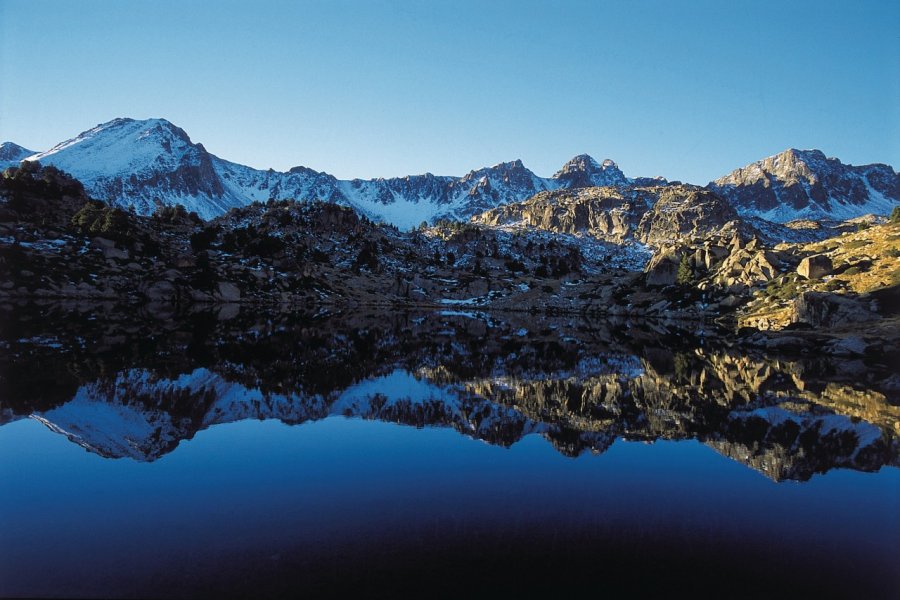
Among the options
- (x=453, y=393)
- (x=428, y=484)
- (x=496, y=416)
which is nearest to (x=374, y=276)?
(x=453, y=393)

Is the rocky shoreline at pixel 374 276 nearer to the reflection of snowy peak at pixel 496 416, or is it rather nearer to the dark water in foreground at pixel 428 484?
the reflection of snowy peak at pixel 496 416

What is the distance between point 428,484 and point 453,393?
50.0ft

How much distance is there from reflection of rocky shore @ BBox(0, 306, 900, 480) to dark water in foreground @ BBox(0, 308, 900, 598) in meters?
0.24

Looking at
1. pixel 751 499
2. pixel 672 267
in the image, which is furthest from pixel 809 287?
pixel 751 499

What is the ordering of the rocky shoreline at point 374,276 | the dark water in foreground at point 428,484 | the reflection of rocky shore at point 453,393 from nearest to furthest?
the dark water in foreground at point 428,484, the reflection of rocky shore at point 453,393, the rocky shoreline at point 374,276

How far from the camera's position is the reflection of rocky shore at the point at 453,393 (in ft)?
69.5

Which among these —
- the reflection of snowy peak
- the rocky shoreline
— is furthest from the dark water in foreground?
the rocky shoreline

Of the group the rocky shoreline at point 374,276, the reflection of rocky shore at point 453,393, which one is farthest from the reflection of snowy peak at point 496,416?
the rocky shoreline at point 374,276

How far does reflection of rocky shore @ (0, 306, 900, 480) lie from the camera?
69.5 feet

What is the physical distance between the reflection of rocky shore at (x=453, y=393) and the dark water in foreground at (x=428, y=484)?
0.80ft

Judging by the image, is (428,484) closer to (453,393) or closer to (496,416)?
(496,416)

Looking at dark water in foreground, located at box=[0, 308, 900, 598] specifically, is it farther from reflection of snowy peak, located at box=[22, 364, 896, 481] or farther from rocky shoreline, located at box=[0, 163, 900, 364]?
rocky shoreline, located at box=[0, 163, 900, 364]

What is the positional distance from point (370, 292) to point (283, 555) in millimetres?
151719

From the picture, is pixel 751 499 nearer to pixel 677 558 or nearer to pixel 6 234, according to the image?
pixel 677 558
